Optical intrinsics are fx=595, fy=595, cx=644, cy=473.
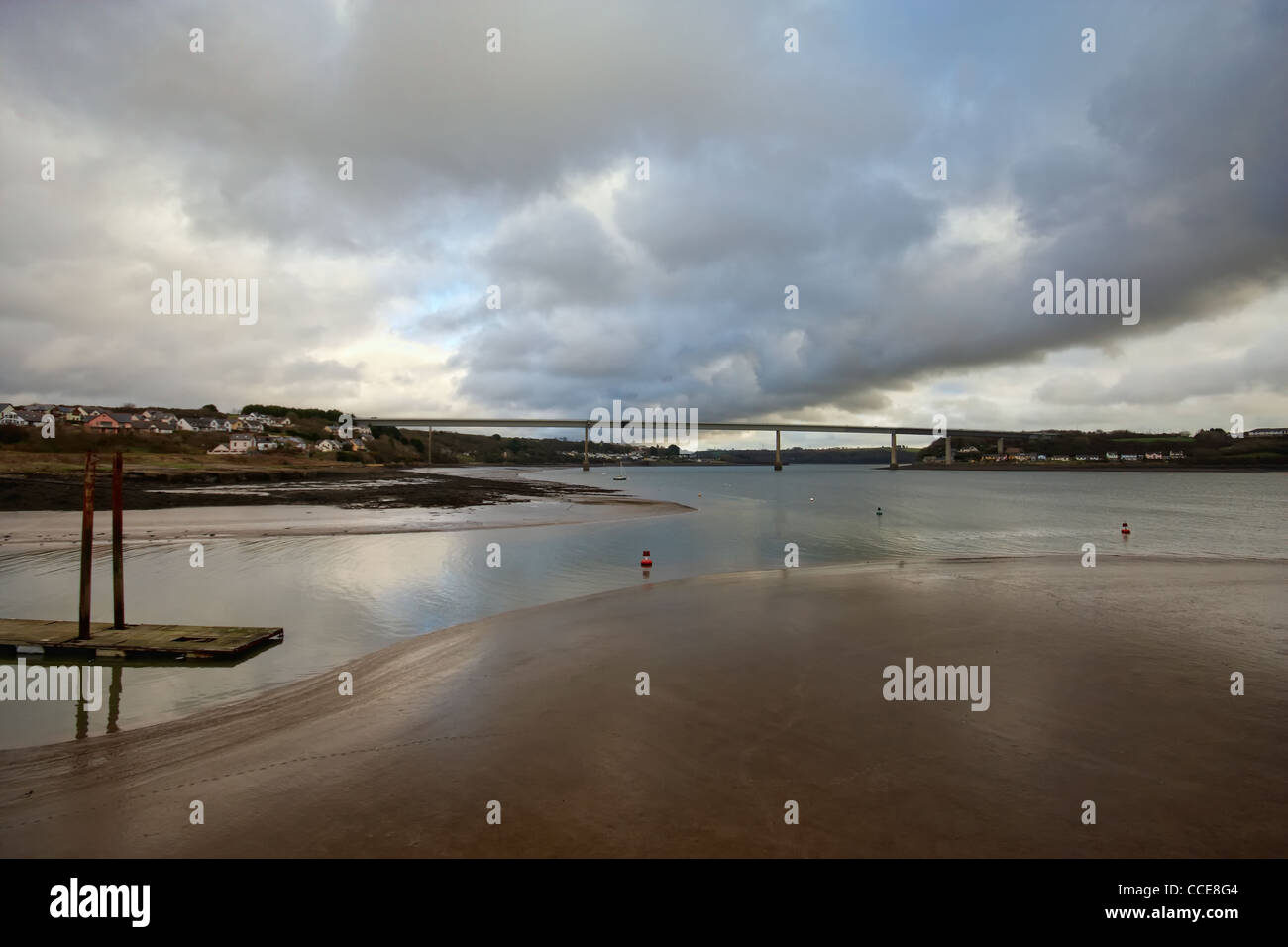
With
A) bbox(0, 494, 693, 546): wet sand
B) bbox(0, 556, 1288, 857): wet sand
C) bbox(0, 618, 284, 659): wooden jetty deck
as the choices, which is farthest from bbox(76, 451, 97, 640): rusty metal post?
bbox(0, 494, 693, 546): wet sand

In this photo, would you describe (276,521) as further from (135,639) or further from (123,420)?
(123,420)

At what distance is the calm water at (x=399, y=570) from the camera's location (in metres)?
10.2

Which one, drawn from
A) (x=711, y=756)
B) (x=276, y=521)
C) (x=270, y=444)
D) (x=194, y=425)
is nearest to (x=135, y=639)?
(x=711, y=756)

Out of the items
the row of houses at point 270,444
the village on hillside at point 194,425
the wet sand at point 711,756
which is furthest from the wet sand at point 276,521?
the row of houses at point 270,444

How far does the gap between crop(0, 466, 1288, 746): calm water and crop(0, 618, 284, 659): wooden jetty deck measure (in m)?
0.33

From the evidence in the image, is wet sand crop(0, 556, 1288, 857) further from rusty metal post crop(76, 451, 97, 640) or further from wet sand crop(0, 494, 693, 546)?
wet sand crop(0, 494, 693, 546)

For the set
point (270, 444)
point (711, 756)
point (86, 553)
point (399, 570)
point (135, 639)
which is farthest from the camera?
point (270, 444)

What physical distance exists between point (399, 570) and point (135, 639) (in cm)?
915

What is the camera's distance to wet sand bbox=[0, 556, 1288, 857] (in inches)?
200

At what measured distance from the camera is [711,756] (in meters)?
6.70

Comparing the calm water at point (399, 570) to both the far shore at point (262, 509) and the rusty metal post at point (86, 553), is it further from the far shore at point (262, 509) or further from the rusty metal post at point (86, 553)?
the far shore at point (262, 509)

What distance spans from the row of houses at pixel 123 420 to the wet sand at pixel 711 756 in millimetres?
93111
